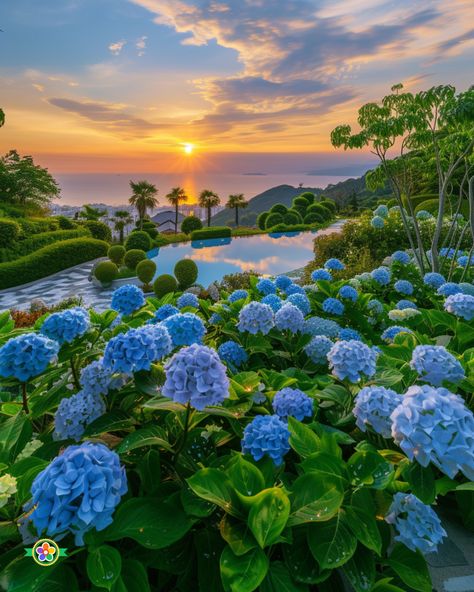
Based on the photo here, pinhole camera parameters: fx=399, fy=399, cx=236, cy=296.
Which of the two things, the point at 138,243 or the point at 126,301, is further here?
the point at 138,243

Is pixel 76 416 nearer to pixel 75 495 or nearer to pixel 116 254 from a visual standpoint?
pixel 75 495

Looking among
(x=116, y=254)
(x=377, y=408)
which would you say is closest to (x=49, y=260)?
(x=116, y=254)

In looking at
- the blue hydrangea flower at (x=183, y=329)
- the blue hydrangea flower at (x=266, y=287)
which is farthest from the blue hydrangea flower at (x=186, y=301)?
the blue hydrangea flower at (x=183, y=329)

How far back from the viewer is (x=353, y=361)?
1400mm

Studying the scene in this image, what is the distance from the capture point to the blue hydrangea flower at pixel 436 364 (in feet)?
4.67

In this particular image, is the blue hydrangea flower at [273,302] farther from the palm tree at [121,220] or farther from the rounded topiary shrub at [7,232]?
the palm tree at [121,220]

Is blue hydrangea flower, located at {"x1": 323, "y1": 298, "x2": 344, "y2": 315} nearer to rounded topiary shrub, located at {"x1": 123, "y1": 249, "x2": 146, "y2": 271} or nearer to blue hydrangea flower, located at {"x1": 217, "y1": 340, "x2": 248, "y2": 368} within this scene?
blue hydrangea flower, located at {"x1": 217, "y1": 340, "x2": 248, "y2": 368}

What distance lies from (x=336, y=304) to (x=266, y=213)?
2722 centimetres

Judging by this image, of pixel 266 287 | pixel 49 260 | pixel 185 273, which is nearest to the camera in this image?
pixel 266 287

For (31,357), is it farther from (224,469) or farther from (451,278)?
(451,278)

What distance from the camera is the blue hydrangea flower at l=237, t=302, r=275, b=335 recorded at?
1.94m

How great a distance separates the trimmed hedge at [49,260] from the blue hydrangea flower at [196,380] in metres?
13.3

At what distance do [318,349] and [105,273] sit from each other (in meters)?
11.0

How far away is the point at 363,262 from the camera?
7816 mm
